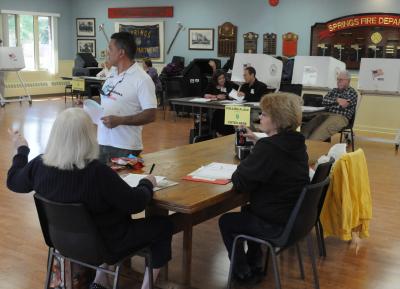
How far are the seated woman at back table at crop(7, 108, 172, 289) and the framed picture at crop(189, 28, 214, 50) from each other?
391 inches

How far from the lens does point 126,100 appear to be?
10.1 ft

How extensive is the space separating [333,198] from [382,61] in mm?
4983

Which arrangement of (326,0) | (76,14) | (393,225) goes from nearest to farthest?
(393,225) < (326,0) < (76,14)

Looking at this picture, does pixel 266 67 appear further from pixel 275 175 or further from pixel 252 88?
pixel 275 175

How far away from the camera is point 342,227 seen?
3.12 m

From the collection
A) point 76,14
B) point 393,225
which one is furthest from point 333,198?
point 76,14

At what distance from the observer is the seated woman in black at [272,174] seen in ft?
7.68

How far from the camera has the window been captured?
12.6 m

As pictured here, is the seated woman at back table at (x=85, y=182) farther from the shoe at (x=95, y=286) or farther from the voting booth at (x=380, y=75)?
the voting booth at (x=380, y=75)

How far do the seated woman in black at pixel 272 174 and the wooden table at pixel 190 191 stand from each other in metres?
0.11

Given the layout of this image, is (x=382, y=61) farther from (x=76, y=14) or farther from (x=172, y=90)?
(x=76, y=14)

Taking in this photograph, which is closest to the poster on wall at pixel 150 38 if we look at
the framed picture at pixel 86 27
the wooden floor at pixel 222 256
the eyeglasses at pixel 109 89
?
the framed picture at pixel 86 27

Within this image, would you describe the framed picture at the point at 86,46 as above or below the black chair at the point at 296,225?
above

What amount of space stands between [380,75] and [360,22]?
2.49 meters
